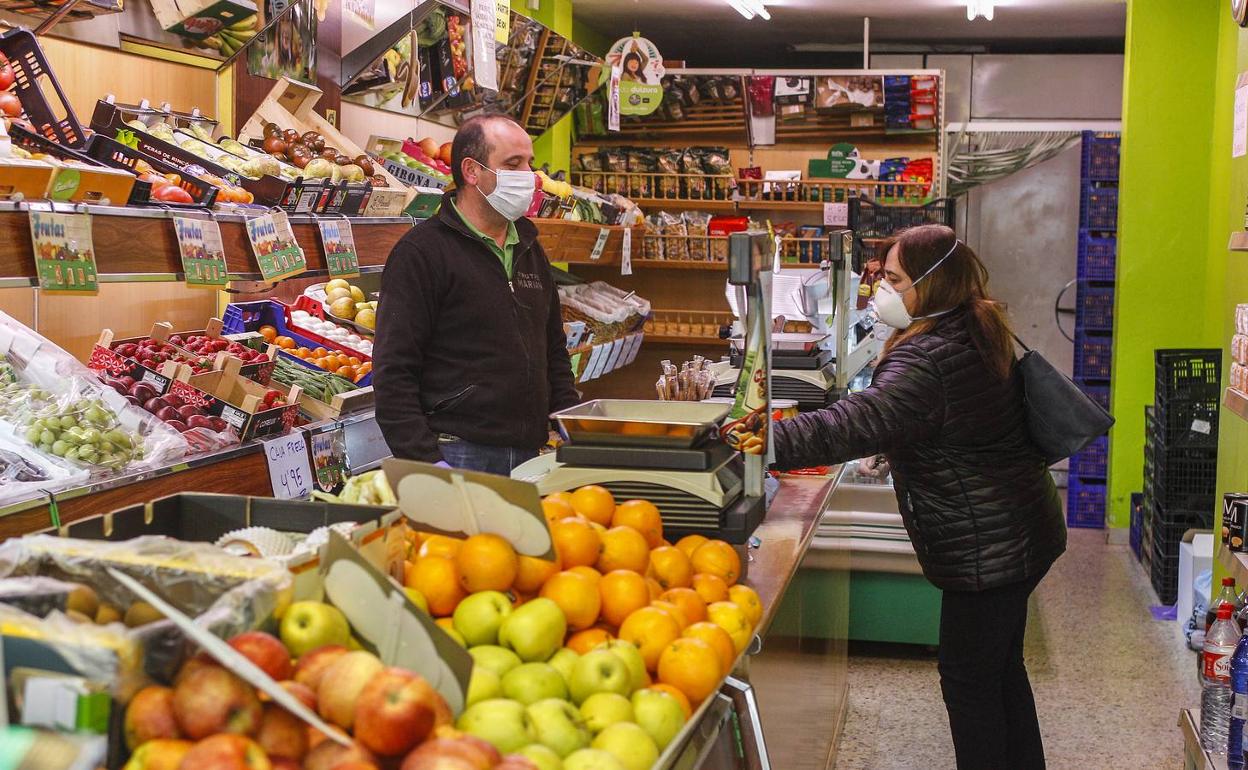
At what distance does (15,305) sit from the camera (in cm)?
387

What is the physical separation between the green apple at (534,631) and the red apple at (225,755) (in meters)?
0.52

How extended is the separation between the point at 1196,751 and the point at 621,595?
234cm

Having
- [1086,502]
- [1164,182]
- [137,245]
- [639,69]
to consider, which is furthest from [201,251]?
[1086,502]

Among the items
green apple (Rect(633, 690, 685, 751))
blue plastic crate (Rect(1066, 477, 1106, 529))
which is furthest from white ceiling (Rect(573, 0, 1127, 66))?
green apple (Rect(633, 690, 685, 751))

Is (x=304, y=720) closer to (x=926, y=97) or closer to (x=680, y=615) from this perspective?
(x=680, y=615)

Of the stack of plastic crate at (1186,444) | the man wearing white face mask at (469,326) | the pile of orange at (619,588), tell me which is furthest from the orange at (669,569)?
the stack of plastic crate at (1186,444)

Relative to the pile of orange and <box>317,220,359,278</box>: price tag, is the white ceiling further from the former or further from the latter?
the pile of orange

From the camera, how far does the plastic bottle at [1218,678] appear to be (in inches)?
135

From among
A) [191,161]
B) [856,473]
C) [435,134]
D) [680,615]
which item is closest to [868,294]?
[856,473]

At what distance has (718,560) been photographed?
7.88 ft

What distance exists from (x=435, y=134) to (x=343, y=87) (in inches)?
66.3

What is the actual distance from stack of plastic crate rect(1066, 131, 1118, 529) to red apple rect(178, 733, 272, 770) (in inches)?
314

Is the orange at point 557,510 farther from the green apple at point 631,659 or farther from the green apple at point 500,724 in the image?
the green apple at point 500,724

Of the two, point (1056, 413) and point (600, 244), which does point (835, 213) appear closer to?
point (600, 244)
